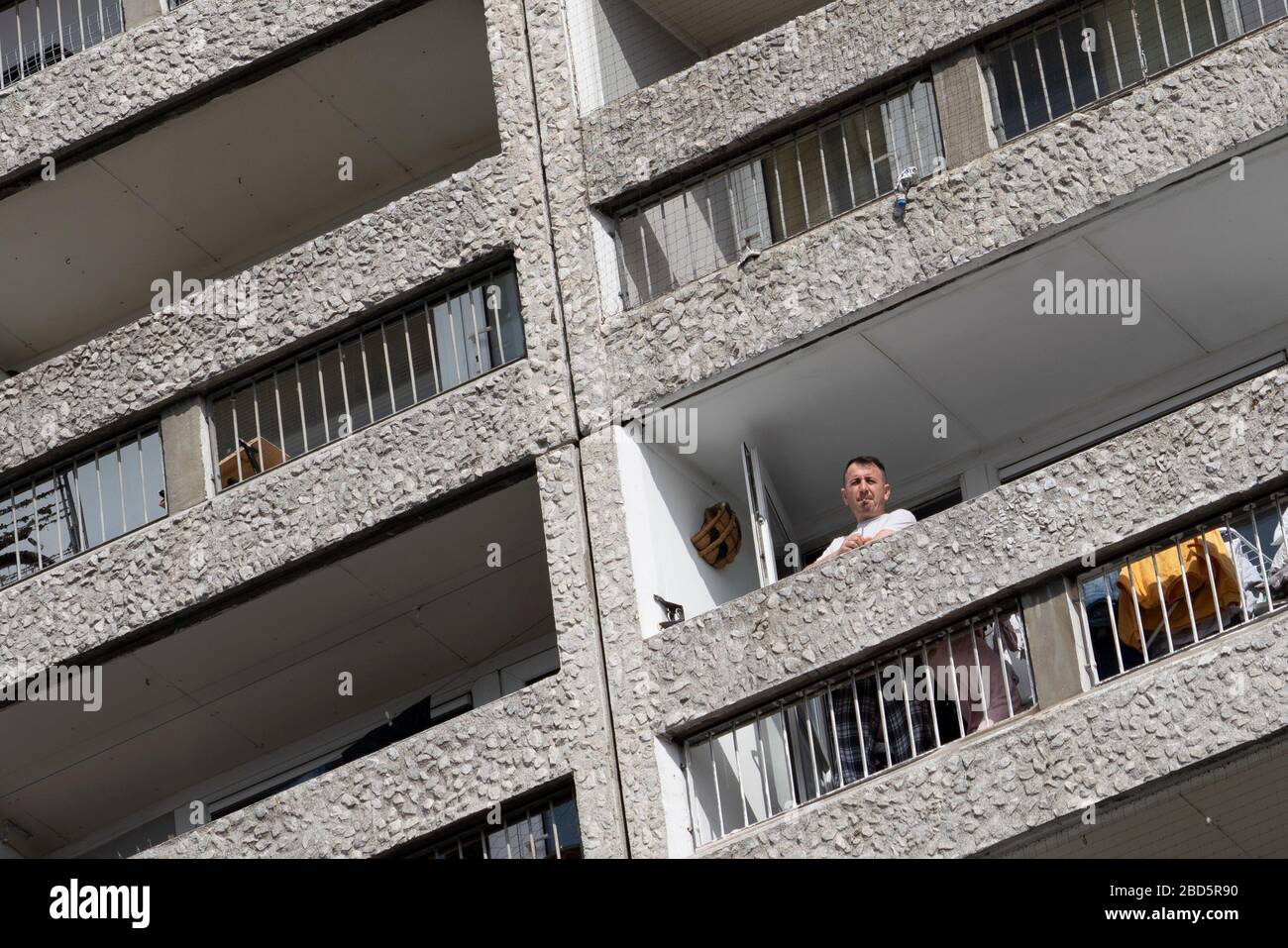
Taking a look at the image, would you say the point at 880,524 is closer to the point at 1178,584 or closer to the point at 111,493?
→ the point at 1178,584

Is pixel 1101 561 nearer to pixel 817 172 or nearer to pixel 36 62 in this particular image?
pixel 817 172

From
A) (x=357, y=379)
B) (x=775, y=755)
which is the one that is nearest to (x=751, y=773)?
(x=775, y=755)

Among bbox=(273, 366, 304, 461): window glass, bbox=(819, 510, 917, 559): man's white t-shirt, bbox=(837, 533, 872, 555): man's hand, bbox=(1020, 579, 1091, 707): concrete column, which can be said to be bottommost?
bbox=(1020, 579, 1091, 707): concrete column

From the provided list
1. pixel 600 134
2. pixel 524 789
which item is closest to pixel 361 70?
pixel 600 134

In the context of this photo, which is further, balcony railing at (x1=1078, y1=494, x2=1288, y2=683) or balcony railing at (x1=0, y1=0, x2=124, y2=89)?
balcony railing at (x1=0, y1=0, x2=124, y2=89)

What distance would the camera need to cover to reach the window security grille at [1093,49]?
50.1 ft

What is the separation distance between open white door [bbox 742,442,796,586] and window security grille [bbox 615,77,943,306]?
45.2 inches

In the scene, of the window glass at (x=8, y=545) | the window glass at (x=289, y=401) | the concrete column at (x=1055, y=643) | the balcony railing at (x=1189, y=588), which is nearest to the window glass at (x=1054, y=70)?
the balcony railing at (x=1189, y=588)

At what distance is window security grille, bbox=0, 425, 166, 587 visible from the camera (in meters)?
17.0

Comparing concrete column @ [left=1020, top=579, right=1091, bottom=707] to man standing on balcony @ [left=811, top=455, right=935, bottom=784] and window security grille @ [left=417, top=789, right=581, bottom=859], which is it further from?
window security grille @ [left=417, top=789, right=581, bottom=859]

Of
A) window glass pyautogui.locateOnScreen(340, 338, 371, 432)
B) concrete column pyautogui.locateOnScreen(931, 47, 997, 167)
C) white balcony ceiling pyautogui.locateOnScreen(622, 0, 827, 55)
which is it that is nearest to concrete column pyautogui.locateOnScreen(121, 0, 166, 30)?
window glass pyautogui.locateOnScreen(340, 338, 371, 432)

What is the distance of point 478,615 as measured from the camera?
667 inches

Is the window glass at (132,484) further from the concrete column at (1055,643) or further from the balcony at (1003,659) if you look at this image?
the concrete column at (1055,643)

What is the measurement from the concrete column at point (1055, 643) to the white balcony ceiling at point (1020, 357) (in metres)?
1.95
